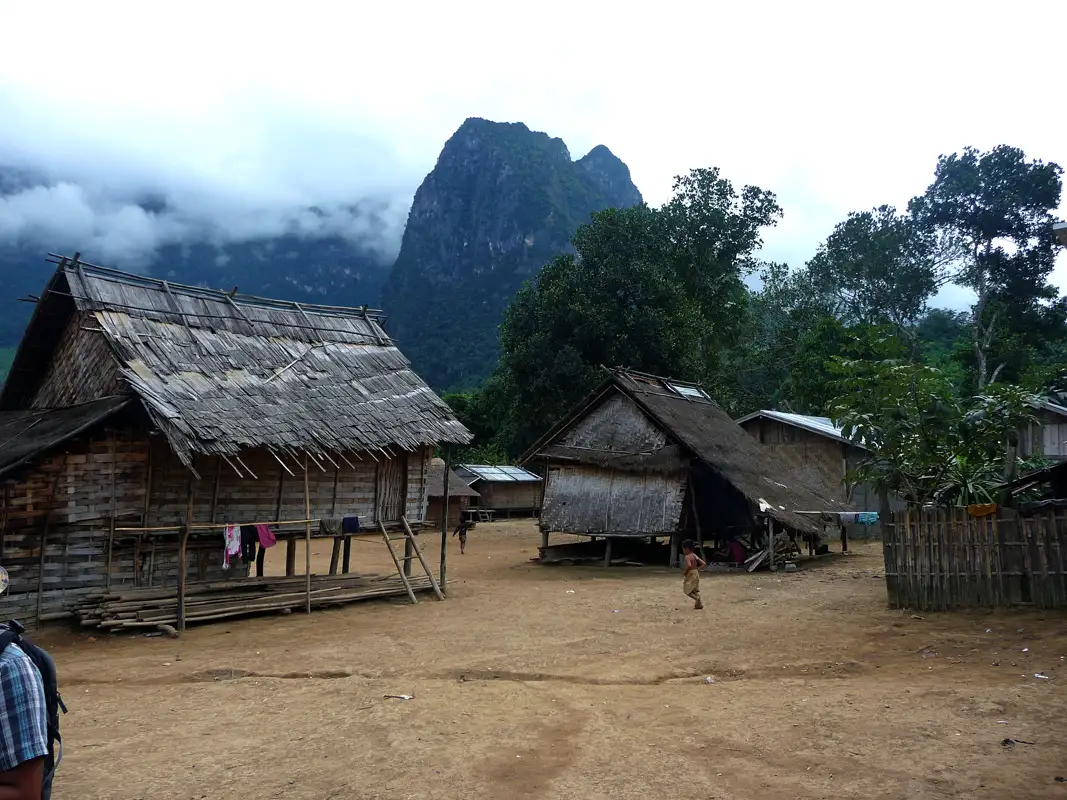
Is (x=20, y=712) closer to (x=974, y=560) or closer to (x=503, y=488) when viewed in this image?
(x=974, y=560)

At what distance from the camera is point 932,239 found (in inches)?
1474

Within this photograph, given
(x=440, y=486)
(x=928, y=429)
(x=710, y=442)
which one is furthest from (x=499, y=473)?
(x=928, y=429)

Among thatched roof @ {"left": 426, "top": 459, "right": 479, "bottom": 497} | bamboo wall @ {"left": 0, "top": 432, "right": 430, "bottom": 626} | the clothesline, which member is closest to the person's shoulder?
the clothesline

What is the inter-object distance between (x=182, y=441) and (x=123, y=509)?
5.84 feet

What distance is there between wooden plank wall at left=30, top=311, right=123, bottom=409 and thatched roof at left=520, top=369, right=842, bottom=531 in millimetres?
10746

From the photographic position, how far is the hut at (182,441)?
11.0m

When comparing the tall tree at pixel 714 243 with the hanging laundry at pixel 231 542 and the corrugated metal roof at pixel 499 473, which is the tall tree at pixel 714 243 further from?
the hanging laundry at pixel 231 542

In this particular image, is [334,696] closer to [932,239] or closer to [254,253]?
[932,239]

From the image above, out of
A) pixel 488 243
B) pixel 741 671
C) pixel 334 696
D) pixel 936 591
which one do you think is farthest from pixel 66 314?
pixel 488 243

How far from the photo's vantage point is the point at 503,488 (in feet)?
127

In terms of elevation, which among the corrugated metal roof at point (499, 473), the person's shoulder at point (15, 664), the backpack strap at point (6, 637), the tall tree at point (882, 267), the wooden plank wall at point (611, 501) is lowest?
the person's shoulder at point (15, 664)

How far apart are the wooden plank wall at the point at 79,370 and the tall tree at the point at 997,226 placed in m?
33.5

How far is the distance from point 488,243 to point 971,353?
5989cm

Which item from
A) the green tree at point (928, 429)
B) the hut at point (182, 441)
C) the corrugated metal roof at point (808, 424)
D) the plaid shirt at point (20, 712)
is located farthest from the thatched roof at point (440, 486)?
the plaid shirt at point (20, 712)
